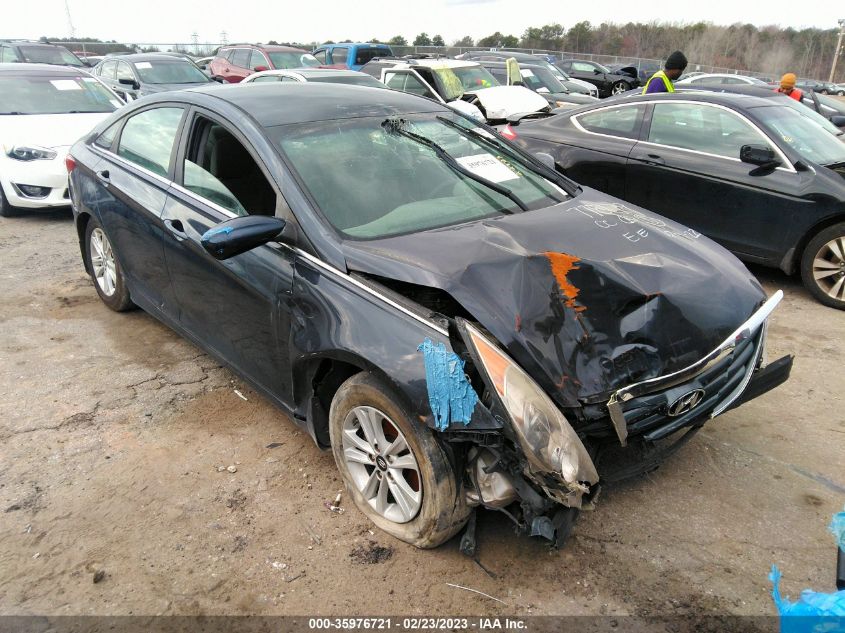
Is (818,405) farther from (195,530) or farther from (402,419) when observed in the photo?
(195,530)

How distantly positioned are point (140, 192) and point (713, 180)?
4601mm

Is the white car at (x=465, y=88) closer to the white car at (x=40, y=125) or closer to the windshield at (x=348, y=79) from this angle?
the windshield at (x=348, y=79)

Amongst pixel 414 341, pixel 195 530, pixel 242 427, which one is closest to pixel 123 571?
pixel 195 530

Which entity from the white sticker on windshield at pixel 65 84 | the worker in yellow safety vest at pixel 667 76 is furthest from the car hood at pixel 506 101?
the white sticker on windshield at pixel 65 84

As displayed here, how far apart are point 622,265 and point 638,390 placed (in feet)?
1.95

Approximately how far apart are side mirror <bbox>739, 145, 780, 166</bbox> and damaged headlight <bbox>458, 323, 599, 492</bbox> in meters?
4.19

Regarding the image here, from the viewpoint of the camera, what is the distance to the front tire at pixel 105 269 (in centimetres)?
479

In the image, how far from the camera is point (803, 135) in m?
5.95

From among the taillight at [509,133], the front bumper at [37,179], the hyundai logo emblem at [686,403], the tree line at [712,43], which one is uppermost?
the taillight at [509,133]

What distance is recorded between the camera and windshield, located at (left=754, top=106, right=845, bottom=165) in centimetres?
574

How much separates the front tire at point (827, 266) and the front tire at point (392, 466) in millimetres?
4303

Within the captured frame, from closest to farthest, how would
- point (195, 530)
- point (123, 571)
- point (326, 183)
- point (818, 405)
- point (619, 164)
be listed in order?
1. point (123, 571)
2. point (195, 530)
3. point (326, 183)
4. point (818, 405)
5. point (619, 164)

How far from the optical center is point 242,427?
374cm

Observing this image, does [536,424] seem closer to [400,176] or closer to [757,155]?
[400,176]
